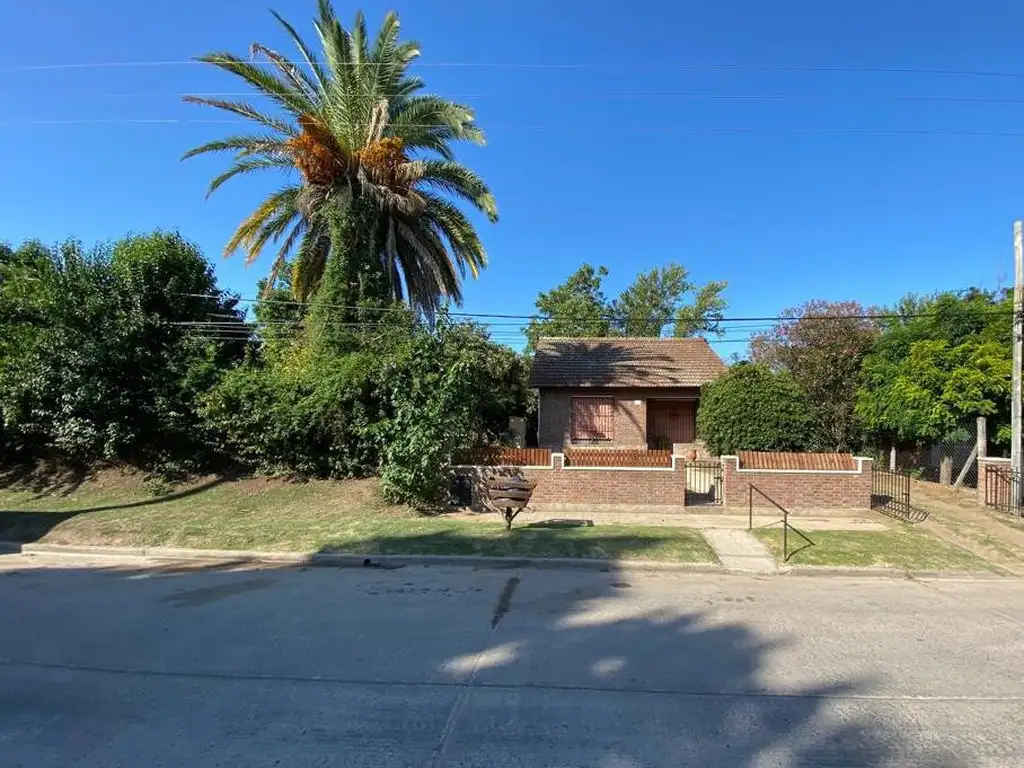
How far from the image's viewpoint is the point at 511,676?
4.84 metres

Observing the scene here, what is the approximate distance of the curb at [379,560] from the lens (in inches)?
362

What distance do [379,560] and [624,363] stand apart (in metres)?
16.4

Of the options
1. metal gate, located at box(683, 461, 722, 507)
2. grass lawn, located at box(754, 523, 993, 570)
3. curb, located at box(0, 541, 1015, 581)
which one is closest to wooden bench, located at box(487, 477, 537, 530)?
curb, located at box(0, 541, 1015, 581)

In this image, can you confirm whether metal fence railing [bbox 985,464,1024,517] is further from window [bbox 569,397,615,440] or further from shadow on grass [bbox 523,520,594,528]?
window [bbox 569,397,615,440]

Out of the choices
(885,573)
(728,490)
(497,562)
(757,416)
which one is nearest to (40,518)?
(497,562)

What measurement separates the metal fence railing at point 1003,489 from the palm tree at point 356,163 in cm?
1465

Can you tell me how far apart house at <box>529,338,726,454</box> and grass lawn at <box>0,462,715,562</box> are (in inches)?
359

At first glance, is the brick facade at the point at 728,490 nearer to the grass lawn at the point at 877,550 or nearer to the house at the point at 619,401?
the grass lawn at the point at 877,550

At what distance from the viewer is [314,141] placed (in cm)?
1792

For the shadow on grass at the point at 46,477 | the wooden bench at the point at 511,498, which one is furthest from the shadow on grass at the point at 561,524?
the shadow on grass at the point at 46,477

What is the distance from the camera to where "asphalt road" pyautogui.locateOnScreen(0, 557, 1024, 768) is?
3.72 meters

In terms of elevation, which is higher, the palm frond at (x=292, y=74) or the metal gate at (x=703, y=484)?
the palm frond at (x=292, y=74)

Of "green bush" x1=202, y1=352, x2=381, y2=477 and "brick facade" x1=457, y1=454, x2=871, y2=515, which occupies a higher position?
"green bush" x1=202, y1=352, x2=381, y2=477

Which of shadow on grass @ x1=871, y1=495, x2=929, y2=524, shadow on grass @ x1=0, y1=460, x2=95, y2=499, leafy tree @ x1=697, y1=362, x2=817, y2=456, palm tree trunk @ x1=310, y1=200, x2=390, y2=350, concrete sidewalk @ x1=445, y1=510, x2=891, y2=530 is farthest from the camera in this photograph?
palm tree trunk @ x1=310, y1=200, x2=390, y2=350
